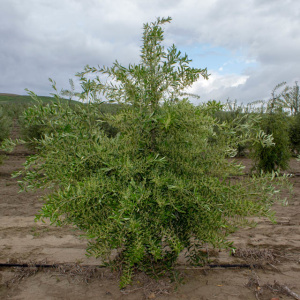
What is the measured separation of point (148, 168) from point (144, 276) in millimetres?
1500

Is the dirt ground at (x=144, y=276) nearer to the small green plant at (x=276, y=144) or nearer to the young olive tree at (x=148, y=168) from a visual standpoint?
the young olive tree at (x=148, y=168)

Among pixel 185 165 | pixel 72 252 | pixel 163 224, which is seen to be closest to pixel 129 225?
pixel 163 224

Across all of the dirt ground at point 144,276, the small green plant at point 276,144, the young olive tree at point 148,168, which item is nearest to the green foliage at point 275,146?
the small green plant at point 276,144

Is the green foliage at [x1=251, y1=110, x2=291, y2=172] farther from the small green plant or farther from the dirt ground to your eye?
the dirt ground

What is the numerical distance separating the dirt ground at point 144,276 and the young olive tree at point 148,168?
1.24 feet

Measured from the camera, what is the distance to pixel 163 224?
323cm

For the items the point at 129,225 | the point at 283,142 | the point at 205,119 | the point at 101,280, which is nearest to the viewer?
the point at 129,225

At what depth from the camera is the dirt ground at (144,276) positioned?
3482mm

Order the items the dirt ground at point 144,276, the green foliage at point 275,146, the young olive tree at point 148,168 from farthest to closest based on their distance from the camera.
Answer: the green foliage at point 275,146 < the dirt ground at point 144,276 < the young olive tree at point 148,168

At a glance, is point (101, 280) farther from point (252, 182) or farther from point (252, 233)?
point (252, 233)

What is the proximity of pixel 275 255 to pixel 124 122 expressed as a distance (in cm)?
314

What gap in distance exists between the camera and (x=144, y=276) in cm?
376

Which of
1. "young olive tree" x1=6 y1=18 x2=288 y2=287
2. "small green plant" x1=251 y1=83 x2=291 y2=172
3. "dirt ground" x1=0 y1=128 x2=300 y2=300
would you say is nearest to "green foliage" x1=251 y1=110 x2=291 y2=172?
"small green plant" x1=251 y1=83 x2=291 y2=172

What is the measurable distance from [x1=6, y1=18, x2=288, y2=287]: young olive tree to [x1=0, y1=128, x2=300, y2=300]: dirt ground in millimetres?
378
